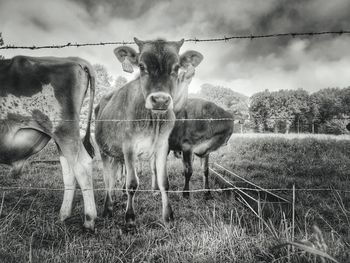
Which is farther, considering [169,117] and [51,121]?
[169,117]

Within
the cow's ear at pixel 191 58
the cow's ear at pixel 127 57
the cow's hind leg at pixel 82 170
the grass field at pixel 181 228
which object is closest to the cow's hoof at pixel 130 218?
the grass field at pixel 181 228

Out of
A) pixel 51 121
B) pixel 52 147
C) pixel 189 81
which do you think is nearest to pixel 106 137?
pixel 51 121

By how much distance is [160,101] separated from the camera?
10.9 ft

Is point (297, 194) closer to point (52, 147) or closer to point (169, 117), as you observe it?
point (169, 117)

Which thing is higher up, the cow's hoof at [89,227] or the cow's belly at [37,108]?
the cow's belly at [37,108]

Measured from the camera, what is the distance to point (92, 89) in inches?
147

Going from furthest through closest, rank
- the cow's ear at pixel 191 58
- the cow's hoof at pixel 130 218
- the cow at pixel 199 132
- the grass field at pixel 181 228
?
the cow at pixel 199 132 < the cow's ear at pixel 191 58 < the cow's hoof at pixel 130 218 < the grass field at pixel 181 228

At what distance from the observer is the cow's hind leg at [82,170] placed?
329 centimetres

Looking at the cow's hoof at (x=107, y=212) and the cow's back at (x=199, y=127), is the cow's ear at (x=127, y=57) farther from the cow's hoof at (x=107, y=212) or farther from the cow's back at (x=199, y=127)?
the cow's back at (x=199, y=127)

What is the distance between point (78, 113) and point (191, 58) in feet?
6.23

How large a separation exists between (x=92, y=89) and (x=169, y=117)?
116 centimetres

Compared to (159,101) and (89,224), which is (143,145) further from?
(89,224)

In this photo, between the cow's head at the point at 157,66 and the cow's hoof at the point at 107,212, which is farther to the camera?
the cow's hoof at the point at 107,212

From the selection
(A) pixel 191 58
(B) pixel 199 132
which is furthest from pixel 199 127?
(A) pixel 191 58
